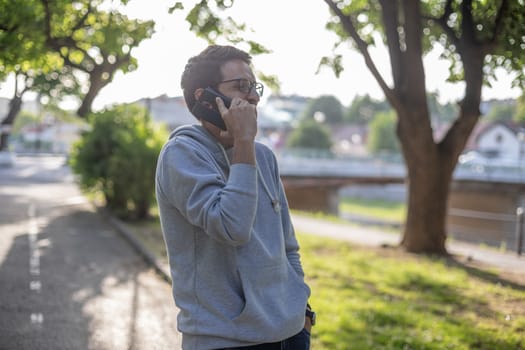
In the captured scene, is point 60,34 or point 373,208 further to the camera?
point 373,208

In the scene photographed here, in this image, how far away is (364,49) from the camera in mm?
10438

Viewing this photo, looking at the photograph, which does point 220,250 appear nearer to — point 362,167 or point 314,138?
point 362,167

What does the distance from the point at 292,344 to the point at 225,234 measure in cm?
59

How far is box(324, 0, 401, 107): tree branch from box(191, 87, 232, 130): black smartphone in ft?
25.7

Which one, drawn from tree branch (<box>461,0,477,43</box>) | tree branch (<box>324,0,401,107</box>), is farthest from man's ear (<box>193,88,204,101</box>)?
tree branch (<box>461,0,477,43</box>)

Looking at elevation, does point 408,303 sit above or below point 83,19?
below

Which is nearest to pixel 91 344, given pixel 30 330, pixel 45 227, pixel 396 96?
pixel 30 330

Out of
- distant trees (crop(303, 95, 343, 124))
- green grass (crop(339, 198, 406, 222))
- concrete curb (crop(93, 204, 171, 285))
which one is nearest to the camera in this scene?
concrete curb (crop(93, 204, 171, 285))

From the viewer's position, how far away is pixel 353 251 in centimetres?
1139

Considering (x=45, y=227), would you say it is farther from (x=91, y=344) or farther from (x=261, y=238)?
(x=261, y=238)

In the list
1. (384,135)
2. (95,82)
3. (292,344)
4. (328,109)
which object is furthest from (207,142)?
(328,109)

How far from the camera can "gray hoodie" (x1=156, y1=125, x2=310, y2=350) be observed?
1.95m

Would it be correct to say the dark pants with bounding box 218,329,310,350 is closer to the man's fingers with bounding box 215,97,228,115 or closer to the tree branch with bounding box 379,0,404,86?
the man's fingers with bounding box 215,97,228,115

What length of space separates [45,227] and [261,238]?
1211 centimetres
